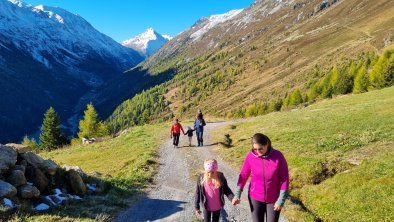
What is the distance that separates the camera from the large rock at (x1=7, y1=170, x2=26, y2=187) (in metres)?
16.3

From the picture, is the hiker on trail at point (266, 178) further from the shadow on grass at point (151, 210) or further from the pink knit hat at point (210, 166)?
the shadow on grass at point (151, 210)

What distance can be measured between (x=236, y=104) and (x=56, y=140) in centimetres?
12281

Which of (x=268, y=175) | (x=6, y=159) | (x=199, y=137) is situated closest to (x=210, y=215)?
(x=268, y=175)

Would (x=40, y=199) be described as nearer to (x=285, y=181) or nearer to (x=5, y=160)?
(x=5, y=160)

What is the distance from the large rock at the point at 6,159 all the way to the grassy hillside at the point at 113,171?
10.3ft

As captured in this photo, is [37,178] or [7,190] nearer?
[7,190]

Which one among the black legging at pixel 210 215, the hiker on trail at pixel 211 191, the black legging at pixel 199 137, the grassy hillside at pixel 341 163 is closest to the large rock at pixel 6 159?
the hiker on trail at pixel 211 191

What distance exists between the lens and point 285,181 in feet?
32.3

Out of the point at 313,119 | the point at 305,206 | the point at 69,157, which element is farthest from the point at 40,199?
the point at 313,119

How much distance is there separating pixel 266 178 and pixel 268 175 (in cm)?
11

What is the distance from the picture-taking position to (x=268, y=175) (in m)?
9.88

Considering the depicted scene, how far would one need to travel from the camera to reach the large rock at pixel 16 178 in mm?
16312

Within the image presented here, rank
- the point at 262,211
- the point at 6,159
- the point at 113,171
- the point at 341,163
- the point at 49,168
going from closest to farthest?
the point at 262,211
the point at 6,159
the point at 49,168
the point at 341,163
the point at 113,171

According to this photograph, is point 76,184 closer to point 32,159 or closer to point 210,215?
point 32,159
